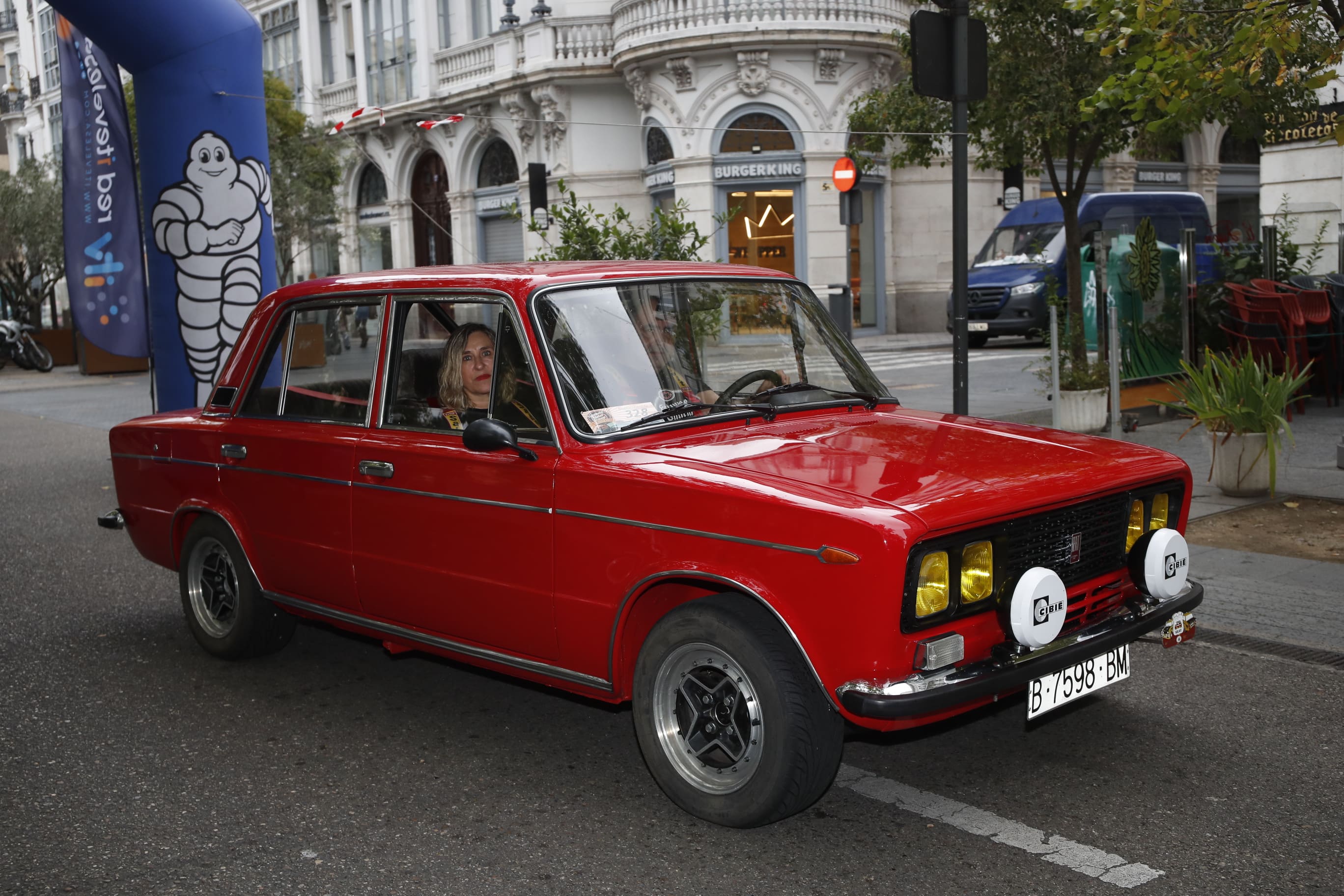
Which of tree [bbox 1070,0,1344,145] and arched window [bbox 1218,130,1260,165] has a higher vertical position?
arched window [bbox 1218,130,1260,165]

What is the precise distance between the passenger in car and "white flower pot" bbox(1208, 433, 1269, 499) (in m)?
5.86

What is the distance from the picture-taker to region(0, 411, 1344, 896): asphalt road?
3637 mm

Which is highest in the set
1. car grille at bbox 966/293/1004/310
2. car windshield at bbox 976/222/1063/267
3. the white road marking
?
car windshield at bbox 976/222/1063/267

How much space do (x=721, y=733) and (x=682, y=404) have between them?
45.9 inches

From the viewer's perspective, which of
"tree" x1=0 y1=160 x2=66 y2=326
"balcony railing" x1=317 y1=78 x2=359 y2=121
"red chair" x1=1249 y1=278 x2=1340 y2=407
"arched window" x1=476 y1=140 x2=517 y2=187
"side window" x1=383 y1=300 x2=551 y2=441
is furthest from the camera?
"balcony railing" x1=317 y1=78 x2=359 y2=121

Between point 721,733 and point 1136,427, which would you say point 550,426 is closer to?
point 721,733

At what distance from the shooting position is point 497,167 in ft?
Result: 115

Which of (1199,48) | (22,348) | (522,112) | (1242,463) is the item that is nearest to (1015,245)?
(522,112)

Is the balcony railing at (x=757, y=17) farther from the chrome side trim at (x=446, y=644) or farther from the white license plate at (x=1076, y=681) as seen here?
the white license plate at (x=1076, y=681)

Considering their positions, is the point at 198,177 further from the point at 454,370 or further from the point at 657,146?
the point at 657,146

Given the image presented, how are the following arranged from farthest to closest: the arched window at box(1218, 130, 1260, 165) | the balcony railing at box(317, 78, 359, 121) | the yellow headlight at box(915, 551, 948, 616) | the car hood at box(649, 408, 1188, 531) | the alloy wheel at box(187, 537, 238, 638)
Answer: the arched window at box(1218, 130, 1260, 165) → the balcony railing at box(317, 78, 359, 121) → the alloy wheel at box(187, 537, 238, 638) → the car hood at box(649, 408, 1188, 531) → the yellow headlight at box(915, 551, 948, 616)

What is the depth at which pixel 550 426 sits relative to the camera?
14.3 ft

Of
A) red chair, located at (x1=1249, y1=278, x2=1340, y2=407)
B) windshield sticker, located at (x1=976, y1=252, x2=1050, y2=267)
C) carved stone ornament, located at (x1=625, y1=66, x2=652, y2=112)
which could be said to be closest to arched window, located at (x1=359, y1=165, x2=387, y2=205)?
carved stone ornament, located at (x1=625, y1=66, x2=652, y2=112)

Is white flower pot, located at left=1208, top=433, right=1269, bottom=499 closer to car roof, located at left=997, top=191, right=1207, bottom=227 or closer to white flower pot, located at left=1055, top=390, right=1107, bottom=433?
white flower pot, located at left=1055, top=390, right=1107, bottom=433
